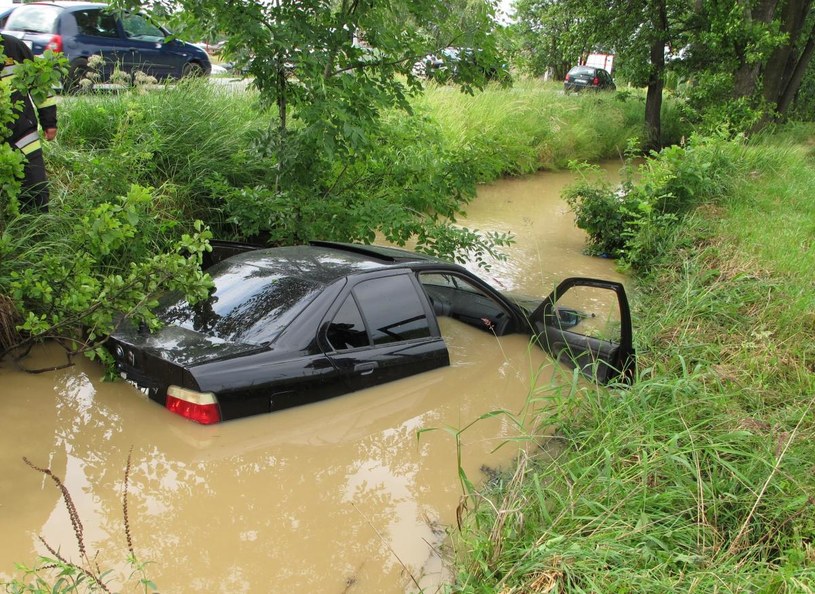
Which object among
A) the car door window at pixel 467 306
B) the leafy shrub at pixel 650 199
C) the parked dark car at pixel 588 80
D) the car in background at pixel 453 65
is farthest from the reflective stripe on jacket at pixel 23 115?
the parked dark car at pixel 588 80

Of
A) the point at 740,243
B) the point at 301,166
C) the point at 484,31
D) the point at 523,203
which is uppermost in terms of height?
the point at 484,31

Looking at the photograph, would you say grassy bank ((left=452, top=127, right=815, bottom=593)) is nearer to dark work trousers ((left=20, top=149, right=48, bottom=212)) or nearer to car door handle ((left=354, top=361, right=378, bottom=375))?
car door handle ((left=354, top=361, right=378, bottom=375))

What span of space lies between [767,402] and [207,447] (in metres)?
3.94

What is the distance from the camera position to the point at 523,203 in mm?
14102

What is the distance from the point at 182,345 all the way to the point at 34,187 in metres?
2.60

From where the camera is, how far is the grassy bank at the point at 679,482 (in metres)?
3.19

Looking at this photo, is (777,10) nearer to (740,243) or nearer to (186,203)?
(740,243)

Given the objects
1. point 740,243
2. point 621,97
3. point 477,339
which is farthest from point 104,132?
point 621,97

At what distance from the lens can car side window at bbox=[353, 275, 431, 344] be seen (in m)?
4.90

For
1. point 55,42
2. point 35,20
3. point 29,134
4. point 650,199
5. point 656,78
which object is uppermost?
point 35,20

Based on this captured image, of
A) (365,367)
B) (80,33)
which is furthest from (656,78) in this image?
(365,367)

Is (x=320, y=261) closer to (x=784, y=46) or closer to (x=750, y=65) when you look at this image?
(x=750, y=65)

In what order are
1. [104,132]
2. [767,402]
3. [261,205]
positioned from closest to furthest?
[767,402]
[261,205]
[104,132]

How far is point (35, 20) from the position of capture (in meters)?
11.1
